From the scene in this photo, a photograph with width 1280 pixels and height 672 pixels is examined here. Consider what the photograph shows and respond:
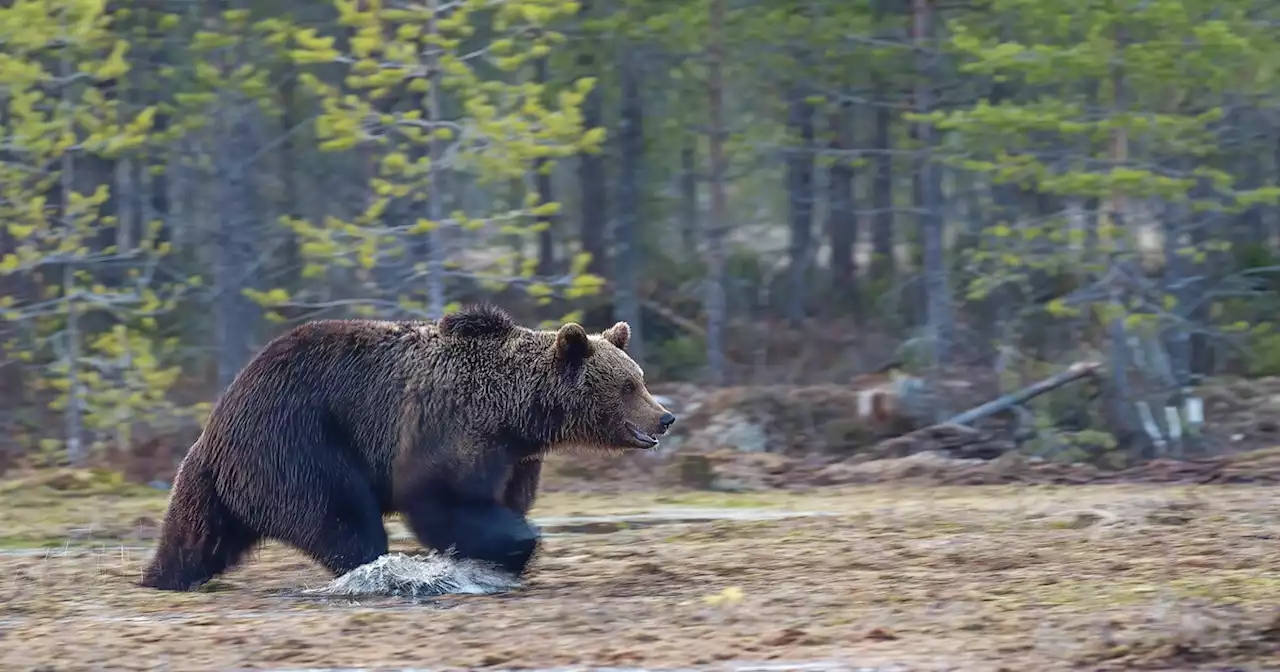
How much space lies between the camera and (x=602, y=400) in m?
8.54

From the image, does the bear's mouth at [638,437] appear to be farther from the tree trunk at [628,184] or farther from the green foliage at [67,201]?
the tree trunk at [628,184]

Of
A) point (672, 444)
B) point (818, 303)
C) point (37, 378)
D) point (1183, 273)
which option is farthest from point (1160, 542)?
point (818, 303)

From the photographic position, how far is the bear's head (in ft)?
27.9

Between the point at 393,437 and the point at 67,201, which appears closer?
the point at 393,437

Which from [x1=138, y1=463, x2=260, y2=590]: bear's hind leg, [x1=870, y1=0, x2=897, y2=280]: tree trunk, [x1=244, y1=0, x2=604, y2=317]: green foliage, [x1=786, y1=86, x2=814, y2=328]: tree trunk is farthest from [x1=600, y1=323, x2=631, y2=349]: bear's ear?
[x1=786, y1=86, x2=814, y2=328]: tree trunk

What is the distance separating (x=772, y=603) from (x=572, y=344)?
78.9 inches

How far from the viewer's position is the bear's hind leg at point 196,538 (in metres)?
8.35

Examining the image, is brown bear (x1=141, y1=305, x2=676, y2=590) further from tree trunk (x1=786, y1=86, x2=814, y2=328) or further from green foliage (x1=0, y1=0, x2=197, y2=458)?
tree trunk (x1=786, y1=86, x2=814, y2=328)

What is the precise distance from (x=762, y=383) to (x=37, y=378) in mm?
10575

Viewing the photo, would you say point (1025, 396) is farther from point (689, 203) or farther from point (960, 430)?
point (689, 203)

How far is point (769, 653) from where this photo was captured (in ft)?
19.9

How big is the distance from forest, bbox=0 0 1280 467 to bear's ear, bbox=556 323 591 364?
800 cm

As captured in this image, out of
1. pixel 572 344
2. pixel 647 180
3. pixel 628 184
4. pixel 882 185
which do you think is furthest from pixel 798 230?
pixel 572 344

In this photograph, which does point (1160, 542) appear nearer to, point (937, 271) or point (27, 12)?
point (937, 271)
